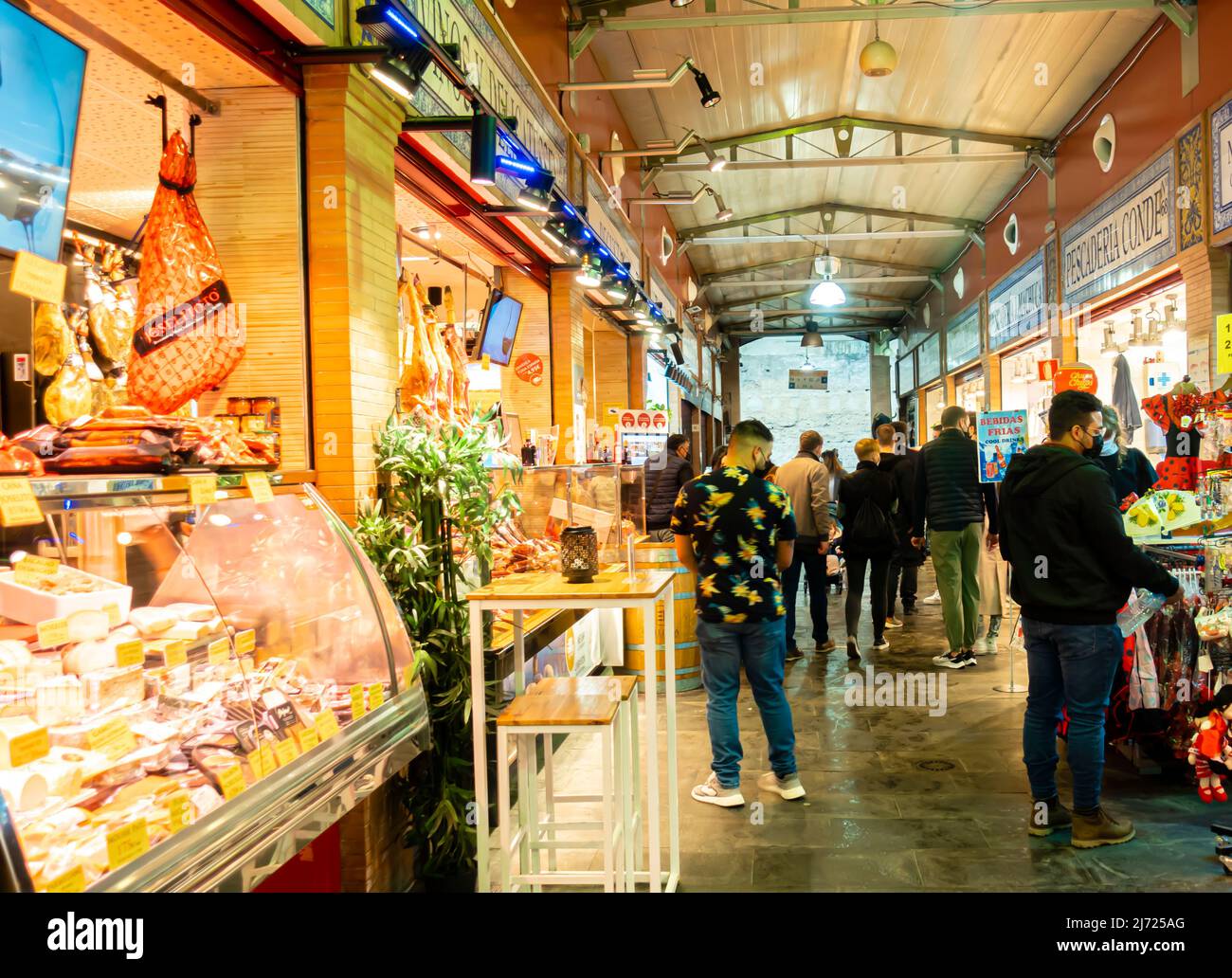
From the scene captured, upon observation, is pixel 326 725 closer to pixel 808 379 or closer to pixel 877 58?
pixel 877 58

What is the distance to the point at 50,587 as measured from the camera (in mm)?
1944

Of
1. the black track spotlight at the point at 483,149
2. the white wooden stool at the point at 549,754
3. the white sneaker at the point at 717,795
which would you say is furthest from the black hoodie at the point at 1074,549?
the black track spotlight at the point at 483,149

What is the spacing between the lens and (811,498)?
6926 mm

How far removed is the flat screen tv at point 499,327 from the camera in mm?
6816

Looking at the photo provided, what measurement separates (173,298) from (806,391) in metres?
24.5

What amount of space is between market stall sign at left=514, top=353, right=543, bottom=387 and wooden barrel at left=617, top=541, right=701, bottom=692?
2.18 meters

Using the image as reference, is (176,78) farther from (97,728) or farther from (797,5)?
(797,5)

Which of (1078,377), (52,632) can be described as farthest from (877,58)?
(52,632)

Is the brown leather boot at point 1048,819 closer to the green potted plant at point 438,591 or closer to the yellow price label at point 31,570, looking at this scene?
the green potted plant at point 438,591

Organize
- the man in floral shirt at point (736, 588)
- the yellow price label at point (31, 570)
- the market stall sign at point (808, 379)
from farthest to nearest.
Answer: the market stall sign at point (808, 379) < the man in floral shirt at point (736, 588) < the yellow price label at point (31, 570)

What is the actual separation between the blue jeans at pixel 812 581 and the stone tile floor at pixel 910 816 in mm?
1386

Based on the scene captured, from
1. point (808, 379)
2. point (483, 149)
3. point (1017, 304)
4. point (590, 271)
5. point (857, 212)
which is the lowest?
point (483, 149)

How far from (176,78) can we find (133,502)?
208cm

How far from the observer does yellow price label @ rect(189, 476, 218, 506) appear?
2.14 m
